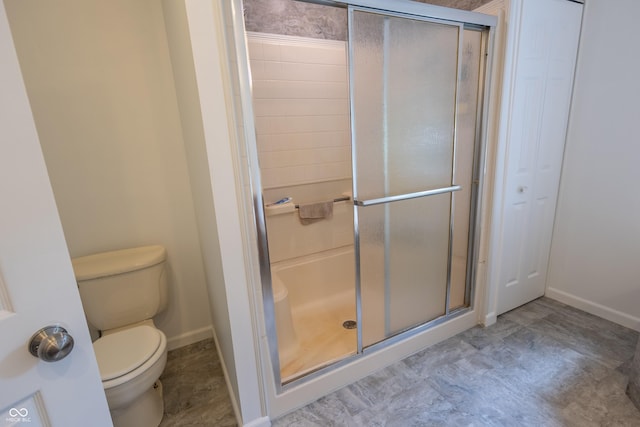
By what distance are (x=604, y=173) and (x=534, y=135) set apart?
0.54 metres

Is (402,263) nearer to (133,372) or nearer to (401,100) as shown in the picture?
(401,100)

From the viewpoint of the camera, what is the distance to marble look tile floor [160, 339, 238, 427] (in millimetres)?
1539

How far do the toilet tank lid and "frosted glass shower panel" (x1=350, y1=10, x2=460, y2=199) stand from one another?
1.22 meters

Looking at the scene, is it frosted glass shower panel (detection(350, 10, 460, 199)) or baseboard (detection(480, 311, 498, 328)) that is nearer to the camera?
frosted glass shower panel (detection(350, 10, 460, 199))

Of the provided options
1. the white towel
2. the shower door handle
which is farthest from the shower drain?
the shower door handle

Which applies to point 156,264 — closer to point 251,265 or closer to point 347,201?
point 251,265

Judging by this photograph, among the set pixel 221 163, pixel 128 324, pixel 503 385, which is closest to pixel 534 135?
pixel 503 385

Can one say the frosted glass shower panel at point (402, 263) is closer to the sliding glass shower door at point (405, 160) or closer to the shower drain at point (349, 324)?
the sliding glass shower door at point (405, 160)

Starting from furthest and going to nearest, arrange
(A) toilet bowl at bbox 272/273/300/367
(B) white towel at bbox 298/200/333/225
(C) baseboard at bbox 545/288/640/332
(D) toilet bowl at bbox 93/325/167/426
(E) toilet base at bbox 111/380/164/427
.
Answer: (B) white towel at bbox 298/200/333/225, (C) baseboard at bbox 545/288/640/332, (A) toilet bowl at bbox 272/273/300/367, (E) toilet base at bbox 111/380/164/427, (D) toilet bowl at bbox 93/325/167/426

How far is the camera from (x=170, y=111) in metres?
1.79

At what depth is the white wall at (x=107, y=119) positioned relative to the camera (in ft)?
4.95

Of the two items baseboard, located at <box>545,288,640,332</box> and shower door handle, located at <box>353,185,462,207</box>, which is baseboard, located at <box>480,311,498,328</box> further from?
shower door handle, located at <box>353,185,462,207</box>

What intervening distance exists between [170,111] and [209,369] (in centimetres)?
157

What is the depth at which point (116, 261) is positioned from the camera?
1667 millimetres
